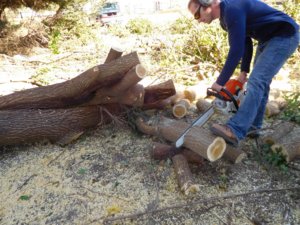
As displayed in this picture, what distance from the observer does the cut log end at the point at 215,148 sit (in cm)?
266

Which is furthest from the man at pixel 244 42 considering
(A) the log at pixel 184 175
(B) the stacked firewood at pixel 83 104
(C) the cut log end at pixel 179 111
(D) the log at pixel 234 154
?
(C) the cut log end at pixel 179 111

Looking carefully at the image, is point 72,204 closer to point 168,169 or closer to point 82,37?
point 168,169

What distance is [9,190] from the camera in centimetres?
304

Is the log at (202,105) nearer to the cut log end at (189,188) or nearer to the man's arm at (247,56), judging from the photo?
the man's arm at (247,56)

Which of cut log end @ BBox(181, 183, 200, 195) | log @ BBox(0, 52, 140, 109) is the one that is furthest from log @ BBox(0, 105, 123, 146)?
cut log end @ BBox(181, 183, 200, 195)

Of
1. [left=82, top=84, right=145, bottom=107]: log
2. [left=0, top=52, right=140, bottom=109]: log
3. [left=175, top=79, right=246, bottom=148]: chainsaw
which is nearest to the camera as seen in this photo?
[left=175, top=79, right=246, bottom=148]: chainsaw

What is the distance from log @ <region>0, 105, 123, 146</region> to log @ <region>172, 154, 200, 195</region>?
1.19m

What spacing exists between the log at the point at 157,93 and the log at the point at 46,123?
0.54 meters

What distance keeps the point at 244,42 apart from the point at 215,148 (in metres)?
0.94

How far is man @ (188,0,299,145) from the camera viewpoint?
263 centimetres

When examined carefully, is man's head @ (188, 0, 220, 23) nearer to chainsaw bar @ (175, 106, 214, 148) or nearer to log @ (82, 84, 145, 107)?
chainsaw bar @ (175, 106, 214, 148)

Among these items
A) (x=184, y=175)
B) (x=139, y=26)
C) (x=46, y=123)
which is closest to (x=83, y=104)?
(x=46, y=123)

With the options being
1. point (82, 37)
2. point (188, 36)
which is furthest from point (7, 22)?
point (188, 36)

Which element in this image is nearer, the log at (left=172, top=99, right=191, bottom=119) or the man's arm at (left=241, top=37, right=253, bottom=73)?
the man's arm at (left=241, top=37, right=253, bottom=73)
